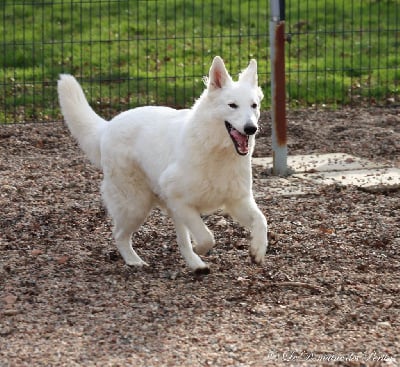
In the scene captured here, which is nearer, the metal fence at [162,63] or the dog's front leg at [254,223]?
the dog's front leg at [254,223]

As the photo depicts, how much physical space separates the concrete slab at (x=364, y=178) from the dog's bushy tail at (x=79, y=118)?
7.93 feet

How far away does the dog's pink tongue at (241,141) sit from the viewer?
6012 millimetres

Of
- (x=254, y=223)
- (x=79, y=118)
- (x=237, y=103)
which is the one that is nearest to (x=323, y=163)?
(x=79, y=118)

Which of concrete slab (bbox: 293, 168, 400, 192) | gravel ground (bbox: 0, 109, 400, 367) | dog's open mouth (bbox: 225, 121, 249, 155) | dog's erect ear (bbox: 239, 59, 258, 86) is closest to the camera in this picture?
gravel ground (bbox: 0, 109, 400, 367)

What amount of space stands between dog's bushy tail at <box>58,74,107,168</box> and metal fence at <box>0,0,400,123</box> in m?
3.66

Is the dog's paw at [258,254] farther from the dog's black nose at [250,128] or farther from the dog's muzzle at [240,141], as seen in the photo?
the dog's black nose at [250,128]

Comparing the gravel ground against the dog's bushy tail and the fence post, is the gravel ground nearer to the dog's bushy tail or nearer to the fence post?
the fence post

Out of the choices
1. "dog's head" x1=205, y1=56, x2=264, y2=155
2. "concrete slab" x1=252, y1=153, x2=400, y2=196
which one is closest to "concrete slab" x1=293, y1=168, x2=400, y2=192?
"concrete slab" x1=252, y1=153, x2=400, y2=196

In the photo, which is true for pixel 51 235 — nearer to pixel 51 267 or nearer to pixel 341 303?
pixel 51 267

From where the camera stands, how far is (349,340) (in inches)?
198

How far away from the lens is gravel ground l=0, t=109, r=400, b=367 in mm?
4918

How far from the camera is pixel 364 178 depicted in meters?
8.77

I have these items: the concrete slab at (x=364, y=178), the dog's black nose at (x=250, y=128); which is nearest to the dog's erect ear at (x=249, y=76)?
the dog's black nose at (x=250, y=128)

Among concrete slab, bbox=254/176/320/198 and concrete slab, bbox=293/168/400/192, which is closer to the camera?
concrete slab, bbox=254/176/320/198
